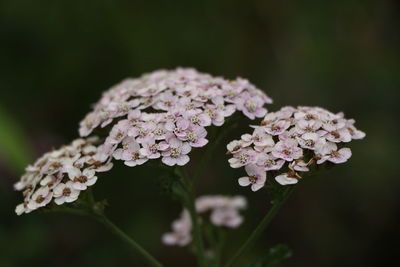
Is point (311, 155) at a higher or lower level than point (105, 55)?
lower

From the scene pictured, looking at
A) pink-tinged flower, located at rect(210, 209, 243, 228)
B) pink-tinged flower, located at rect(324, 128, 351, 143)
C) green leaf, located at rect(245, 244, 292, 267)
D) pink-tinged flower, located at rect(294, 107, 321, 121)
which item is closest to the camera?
pink-tinged flower, located at rect(324, 128, 351, 143)

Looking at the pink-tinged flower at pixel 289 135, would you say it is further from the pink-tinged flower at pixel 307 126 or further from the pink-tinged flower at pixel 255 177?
the pink-tinged flower at pixel 255 177

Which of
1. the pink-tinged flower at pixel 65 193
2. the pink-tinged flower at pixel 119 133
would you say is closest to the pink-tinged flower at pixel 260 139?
the pink-tinged flower at pixel 119 133

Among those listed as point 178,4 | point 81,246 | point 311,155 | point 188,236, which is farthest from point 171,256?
point 311,155

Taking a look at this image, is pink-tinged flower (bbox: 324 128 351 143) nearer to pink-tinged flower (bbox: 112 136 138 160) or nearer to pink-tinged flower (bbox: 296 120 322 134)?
pink-tinged flower (bbox: 296 120 322 134)

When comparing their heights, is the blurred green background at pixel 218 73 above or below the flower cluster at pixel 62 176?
above

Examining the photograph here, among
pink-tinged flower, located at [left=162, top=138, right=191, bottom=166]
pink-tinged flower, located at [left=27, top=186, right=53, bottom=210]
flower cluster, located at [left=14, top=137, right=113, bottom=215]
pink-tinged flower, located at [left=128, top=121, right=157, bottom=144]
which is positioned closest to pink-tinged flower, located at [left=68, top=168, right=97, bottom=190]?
flower cluster, located at [left=14, top=137, right=113, bottom=215]

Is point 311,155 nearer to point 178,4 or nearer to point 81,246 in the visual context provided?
point 81,246
